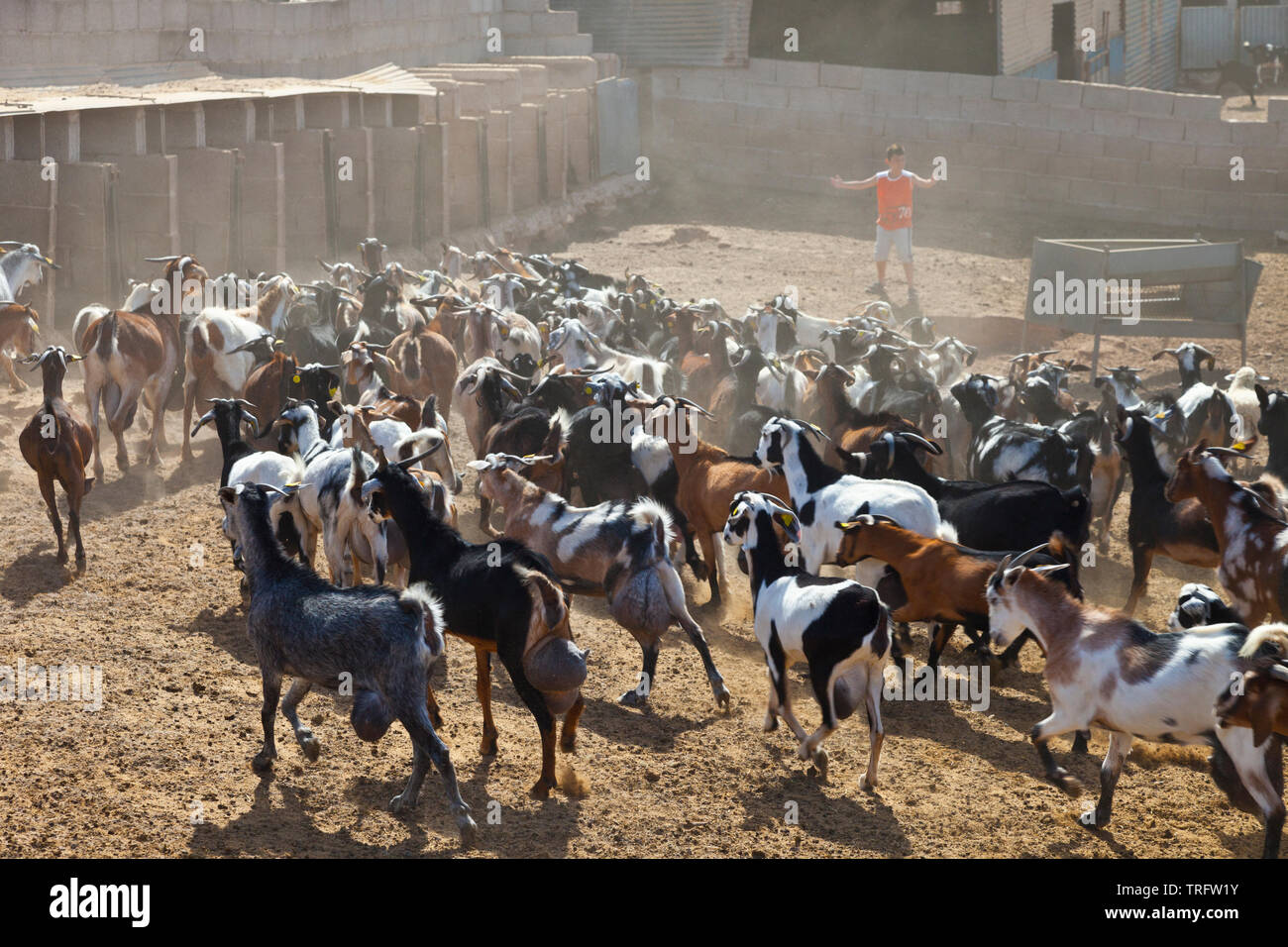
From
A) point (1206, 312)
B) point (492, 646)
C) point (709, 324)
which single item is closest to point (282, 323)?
point (709, 324)

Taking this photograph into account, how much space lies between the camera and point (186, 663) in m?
8.09

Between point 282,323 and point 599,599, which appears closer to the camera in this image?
point 599,599

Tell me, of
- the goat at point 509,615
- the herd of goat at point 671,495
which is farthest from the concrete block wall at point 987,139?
the goat at point 509,615

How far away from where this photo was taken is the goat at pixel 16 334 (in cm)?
1291

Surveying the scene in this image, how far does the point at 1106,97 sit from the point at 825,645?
61.8 feet

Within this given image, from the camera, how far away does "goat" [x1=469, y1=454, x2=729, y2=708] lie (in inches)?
321

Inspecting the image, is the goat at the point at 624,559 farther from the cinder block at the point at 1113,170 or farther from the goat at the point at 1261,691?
the cinder block at the point at 1113,170

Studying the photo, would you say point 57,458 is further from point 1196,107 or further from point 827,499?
point 1196,107

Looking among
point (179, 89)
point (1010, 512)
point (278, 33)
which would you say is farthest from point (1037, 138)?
point (1010, 512)

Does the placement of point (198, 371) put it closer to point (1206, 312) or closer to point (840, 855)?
point (840, 855)

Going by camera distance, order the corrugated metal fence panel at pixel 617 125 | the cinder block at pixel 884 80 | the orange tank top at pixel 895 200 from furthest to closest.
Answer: the corrugated metal fence panel at pixel 617 125
the cinder block at pixel 884 80
the orange tank top at pixel 895 200

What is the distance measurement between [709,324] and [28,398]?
6.86m

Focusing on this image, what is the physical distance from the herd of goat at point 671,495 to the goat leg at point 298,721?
1 centimetres

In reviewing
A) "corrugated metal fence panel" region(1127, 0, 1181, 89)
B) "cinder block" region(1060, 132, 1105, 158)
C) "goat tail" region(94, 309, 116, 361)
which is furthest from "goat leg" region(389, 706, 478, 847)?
"corrugated metal fence panel" region(1127, 0, 1181, 89)
